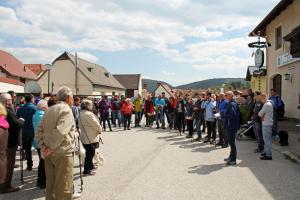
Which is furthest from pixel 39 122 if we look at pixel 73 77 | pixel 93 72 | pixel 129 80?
pixel 129 80

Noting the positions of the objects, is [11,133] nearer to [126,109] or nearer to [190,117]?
[190,117]

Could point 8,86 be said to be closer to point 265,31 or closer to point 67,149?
point 265,31

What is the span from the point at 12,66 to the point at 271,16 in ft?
123

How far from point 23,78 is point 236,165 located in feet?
145

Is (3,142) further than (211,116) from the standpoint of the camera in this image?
No

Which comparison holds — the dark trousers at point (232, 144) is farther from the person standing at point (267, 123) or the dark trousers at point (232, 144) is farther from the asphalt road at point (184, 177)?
the person standing at point (267, 123)

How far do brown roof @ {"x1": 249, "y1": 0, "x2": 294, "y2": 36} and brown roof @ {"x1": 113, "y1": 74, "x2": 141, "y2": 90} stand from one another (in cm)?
6140

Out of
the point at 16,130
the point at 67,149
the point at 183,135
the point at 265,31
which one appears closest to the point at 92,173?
the point at 16,130

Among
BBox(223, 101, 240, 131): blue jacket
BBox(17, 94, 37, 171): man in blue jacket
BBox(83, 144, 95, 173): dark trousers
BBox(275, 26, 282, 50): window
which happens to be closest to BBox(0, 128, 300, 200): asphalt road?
BBox(83, 144, 95, 173): dark trousers

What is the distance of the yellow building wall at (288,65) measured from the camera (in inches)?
678

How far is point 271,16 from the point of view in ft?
66.8

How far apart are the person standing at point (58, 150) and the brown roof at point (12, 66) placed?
41.4 m

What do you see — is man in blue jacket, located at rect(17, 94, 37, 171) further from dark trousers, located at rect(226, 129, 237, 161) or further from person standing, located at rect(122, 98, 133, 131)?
person standing, located at rect(122, 98, 133, 131)

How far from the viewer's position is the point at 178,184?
23.2ft
